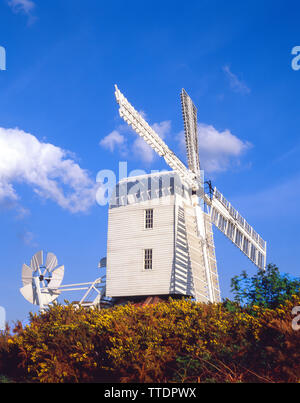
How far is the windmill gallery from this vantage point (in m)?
31.3

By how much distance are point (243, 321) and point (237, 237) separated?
20953 mm

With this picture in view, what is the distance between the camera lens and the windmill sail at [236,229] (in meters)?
35.4

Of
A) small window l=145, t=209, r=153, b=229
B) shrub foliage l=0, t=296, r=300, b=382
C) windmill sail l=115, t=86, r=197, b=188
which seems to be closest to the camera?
shrub foliage l=0, t=296, r=300, b=382

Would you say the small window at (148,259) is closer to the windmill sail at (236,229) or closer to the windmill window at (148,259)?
the windmill window at (148,259)

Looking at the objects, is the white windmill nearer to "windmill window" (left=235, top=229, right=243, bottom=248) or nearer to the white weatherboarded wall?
the white weatherboarded wall

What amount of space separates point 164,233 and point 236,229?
8.10 metres

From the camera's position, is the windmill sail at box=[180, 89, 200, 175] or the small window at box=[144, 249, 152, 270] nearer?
the small window at box=[144, 249, 152, 270]

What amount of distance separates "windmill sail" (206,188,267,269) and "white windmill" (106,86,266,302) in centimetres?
18

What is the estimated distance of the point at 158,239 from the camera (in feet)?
105

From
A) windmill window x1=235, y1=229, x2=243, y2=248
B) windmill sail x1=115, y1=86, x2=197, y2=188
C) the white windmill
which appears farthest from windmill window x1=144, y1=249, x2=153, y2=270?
windmill window x1=235, y1=229, x2=243, y2=248

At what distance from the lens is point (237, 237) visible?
37312mm

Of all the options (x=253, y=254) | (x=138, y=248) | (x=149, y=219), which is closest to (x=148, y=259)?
(x=138, y=248)
